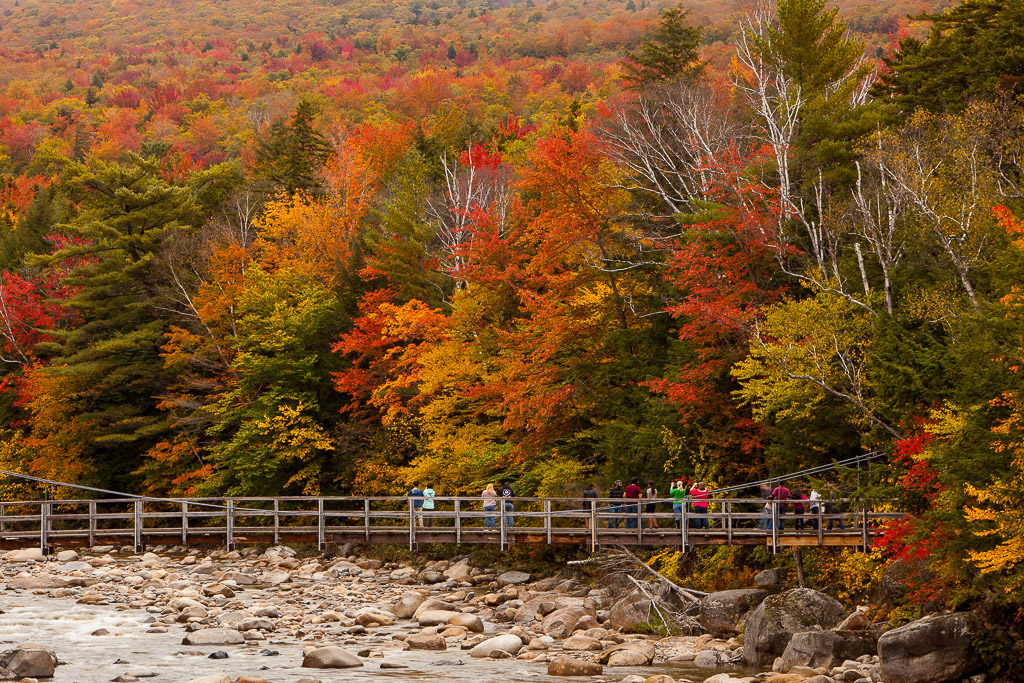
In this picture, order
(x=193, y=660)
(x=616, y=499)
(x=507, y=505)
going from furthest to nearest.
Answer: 1. (x=507, y=505)
2. (x=616, y=499)
3. (x=193, y=660)

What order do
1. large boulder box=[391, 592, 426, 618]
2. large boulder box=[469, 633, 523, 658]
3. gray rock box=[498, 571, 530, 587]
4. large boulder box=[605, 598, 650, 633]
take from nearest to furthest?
large boulder box=[469, 633, 523, 658] < large boulder box=[605, 598, 650, 633] < large boulder box=[391, 592, 426, 618] < gray rock box=[498, 571, 530, 587]

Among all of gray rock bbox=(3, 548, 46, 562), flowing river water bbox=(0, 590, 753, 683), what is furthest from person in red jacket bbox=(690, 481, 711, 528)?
gray rock bbox=(3, 548, 46, 562)

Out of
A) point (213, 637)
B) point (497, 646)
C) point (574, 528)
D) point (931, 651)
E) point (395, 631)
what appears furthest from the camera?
point (574, 528)

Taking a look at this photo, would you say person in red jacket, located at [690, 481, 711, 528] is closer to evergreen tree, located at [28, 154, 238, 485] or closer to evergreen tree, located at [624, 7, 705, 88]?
evergreen tree, located at [624, 7, 705, 88]

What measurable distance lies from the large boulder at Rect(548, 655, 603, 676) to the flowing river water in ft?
0.69

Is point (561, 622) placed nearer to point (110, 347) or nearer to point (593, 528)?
point (593, 528)

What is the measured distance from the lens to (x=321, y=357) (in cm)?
3862

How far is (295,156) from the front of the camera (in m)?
56.0

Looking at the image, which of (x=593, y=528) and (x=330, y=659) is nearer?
(x=330, y=659)

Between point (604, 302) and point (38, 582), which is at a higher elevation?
point (604, 302)

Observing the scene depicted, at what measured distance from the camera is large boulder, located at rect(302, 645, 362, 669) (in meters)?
18.8

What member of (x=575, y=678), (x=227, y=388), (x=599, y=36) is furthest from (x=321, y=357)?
(x=599, y=36)

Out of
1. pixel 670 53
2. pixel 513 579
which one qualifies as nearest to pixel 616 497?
pixel 513 579

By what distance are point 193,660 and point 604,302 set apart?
1695cm
